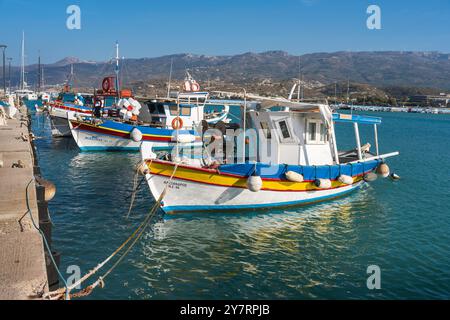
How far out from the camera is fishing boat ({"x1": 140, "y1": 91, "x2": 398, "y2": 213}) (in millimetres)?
13459

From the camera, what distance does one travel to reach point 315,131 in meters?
15.5

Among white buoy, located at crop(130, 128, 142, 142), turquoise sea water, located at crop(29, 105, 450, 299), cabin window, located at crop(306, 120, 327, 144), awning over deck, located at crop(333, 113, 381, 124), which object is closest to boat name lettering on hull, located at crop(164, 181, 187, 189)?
turquoise sea water, located at crop(29, 105, 450, 299)

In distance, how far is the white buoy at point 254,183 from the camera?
42.5 ft

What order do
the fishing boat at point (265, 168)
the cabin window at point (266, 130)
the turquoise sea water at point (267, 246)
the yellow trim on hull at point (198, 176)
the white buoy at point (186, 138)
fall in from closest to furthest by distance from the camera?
the turquoise sea water at point (267, 246) → the yellow trim on hull at point (198, 176) → the fishing boat at point (265, 168) → the cabin window at point (266, 130) → the white buoy at point (186, 138)

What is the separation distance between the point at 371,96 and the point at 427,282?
182 meters

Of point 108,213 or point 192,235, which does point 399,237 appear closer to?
point 192,235

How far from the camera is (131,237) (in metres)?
11.7

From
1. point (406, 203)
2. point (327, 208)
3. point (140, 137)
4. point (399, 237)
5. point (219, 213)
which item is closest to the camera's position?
point (399, 237)

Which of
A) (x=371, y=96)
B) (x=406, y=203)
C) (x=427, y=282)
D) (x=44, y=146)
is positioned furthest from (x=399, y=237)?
(x=371, y=96)

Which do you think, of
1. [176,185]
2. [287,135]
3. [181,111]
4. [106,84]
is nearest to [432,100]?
[106,84]

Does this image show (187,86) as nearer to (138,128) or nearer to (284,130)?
(138,128)

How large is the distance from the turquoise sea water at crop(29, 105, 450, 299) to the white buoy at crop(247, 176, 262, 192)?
4.15ft

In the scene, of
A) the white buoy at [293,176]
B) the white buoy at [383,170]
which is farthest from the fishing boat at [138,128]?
the white buoy at [293,176]

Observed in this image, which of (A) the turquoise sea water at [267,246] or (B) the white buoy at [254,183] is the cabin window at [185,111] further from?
(B) the white buoy at [254,183]
